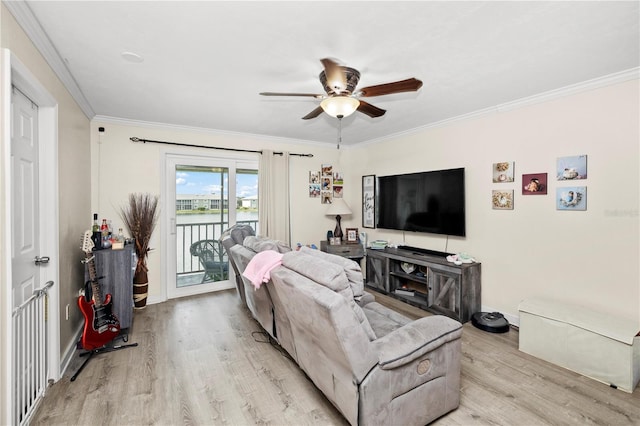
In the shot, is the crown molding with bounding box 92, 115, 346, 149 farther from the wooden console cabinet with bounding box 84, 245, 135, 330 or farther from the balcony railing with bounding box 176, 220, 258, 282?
the wooden console cabinet with bounding box 84, 245, 135, 330

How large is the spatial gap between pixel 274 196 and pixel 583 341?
12.7ft

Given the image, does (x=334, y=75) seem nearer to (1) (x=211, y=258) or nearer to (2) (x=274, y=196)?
(2) (x=274, y=196)

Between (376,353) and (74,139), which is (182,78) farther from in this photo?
(376,353)

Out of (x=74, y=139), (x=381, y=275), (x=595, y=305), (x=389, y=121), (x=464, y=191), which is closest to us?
(x=595, y=305)

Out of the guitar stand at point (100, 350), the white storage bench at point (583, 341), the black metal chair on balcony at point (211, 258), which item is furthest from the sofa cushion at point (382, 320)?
the black metal chair on balcony at point (211, 258)

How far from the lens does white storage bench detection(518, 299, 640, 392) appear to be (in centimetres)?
215

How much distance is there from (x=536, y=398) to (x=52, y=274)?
3612 mm

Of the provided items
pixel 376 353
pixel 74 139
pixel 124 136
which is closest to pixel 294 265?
pixel 376 353

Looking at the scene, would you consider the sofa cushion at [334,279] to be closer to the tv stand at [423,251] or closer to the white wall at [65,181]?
the white wall at [65,181]

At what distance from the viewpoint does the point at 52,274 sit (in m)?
2.21

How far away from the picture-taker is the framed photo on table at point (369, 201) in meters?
5.03

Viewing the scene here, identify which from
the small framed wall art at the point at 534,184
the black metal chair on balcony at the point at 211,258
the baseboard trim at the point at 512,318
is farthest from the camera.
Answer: the black metal chair on balcony at the point at 211,258

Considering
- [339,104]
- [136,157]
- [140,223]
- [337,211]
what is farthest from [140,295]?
[339,104]

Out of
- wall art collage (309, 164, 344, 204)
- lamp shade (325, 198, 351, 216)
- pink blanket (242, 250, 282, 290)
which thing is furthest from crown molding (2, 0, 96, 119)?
lamp shade (325, 198, 351, 216)
